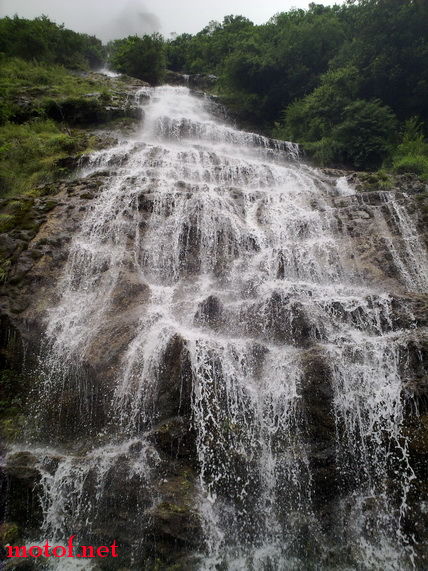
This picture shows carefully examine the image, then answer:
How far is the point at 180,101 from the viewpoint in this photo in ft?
75.5

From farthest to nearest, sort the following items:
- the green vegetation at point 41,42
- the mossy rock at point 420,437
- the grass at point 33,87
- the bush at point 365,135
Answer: the green vegetation at point 41,42, the grass at point 33,87, the bush at point 365,135, the mossy rock at point 420,437

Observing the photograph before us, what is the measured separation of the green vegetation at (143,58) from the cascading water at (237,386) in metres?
22.8

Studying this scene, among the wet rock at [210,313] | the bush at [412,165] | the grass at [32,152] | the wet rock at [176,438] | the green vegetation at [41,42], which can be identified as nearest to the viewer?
the wet rock at [176,438]

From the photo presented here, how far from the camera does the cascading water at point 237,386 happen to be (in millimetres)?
5383

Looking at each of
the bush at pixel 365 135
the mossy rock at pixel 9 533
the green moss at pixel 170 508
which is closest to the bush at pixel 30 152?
the mossy rock at pixel 9 533

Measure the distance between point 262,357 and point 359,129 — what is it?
43.9 ft

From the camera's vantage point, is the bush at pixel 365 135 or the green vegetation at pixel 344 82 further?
the green vegetation at pixel 344 82

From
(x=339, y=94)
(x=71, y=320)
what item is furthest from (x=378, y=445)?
(x=339, y=94)

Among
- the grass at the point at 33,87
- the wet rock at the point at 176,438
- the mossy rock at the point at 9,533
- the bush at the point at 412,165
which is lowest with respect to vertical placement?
the mossy rock at the point at 9,533

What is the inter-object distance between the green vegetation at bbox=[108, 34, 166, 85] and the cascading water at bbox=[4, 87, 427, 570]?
2282 cm

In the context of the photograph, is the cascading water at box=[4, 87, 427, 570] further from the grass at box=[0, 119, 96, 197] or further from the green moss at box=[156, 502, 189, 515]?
the grass at box=[0, 119, 96, 197]

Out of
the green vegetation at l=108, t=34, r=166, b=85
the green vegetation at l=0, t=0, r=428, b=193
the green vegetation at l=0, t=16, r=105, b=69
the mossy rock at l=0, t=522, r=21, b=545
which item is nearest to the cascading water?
the mossy rock at l=0, t=522, r=21, b=545

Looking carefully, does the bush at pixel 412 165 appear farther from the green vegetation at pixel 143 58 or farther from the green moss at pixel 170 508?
the green vegetation at pixel 143 58

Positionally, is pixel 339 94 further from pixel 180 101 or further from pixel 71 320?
pixel 71 320
